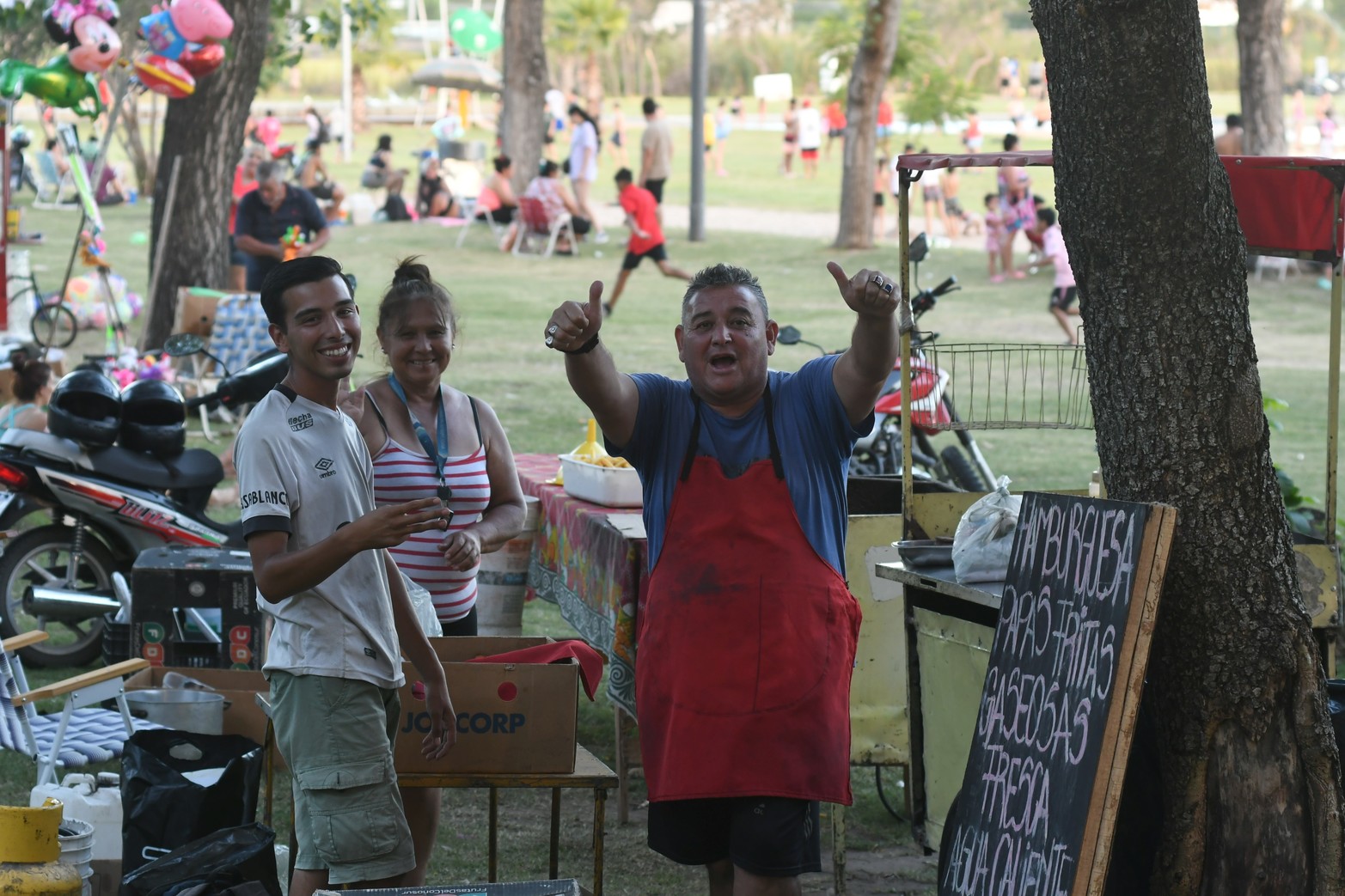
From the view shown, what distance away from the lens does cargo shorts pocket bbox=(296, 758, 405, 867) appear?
10.7 feet

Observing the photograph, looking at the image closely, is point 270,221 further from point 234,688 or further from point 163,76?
point 234,688

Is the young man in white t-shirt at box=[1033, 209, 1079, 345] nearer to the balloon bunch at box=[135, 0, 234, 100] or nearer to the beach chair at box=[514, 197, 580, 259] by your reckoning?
the balloon bunch at box=[135, 0, 234, 100]

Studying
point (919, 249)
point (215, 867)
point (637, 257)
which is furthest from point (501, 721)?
point (637, 257)

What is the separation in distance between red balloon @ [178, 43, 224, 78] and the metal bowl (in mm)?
8261

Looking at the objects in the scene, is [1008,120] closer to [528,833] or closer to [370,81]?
[370,81]

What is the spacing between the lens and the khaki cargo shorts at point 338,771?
326 cm

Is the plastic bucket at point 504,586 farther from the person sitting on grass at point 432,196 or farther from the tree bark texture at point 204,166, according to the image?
the person sitting on grass at point 432,196

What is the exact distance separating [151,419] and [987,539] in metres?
4.19

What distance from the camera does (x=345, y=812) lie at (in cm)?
329

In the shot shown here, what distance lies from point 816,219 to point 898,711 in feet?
85.3

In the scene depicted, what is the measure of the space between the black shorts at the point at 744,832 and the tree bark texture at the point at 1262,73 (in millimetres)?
17215

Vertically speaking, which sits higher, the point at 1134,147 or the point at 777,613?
the point at 1134,147

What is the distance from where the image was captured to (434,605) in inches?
177

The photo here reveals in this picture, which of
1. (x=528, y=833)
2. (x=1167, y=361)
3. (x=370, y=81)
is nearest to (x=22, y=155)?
(x=528, y=833)
